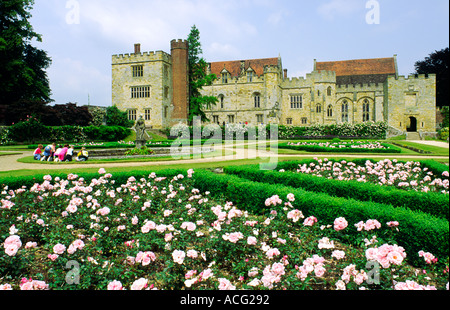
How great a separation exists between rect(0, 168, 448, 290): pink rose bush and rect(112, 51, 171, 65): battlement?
112ft

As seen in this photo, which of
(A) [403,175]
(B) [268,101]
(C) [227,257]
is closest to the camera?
(C) [227,257]

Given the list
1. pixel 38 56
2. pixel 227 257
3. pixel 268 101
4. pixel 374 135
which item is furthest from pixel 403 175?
pixel 38 56

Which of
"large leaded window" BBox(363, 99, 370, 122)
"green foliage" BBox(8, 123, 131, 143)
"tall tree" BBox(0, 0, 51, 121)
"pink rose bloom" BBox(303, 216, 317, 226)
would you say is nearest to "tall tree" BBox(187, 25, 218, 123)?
"green foliage" BBox(8, 123, 131, 143)

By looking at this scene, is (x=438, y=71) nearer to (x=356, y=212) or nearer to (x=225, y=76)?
(x=225, y=76)

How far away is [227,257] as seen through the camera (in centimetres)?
446

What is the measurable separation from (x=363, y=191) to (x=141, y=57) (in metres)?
36.5

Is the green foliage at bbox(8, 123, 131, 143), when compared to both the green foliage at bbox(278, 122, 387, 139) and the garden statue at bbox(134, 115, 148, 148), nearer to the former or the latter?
the garden statue at bbox(134, 115, 148, 148)

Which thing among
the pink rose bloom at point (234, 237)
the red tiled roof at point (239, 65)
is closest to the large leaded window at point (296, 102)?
the red tiled roof at point (239, 65)

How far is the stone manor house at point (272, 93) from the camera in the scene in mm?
38438

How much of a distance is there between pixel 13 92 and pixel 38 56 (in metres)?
5.42

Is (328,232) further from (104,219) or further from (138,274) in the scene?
(104,219)

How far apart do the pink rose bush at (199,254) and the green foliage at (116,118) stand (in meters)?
30.8

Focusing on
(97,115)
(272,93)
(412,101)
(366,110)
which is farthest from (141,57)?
(412,101)

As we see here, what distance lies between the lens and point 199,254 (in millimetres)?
4363
